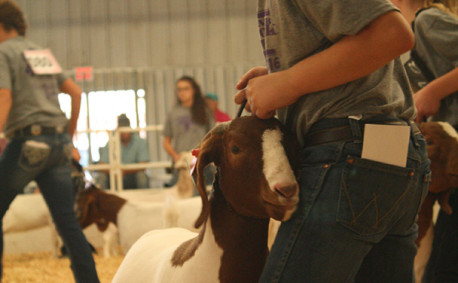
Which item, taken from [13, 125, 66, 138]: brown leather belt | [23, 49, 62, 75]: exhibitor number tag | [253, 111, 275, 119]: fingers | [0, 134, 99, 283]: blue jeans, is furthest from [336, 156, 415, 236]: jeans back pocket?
[23, 49, 62, 75]: exhibitor number tag

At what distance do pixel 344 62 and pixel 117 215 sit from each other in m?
4.48

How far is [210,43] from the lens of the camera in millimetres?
11117

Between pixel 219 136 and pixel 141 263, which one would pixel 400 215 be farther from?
pixel 141 263

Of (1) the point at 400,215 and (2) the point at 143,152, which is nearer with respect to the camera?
(1) the point at 400,215

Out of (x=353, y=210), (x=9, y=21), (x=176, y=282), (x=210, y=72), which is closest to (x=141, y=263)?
(x=176, y=282)

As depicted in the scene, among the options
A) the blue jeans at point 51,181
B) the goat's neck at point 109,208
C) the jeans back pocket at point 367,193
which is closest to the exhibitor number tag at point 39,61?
the blue jeans at point 51,181

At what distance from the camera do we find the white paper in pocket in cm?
106

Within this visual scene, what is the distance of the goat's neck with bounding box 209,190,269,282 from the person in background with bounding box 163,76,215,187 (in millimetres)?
3373

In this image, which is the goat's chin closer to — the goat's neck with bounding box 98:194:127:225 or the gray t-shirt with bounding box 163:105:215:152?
the gray t-shirt with bounding box 163:105:215:152

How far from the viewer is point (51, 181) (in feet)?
8.30

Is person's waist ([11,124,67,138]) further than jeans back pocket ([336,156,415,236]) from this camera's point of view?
Yes

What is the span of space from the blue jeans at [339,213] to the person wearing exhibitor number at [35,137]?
1660 millimetres

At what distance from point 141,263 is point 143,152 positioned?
486cm

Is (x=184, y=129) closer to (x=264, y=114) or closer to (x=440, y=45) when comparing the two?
(x=440, y=45)
